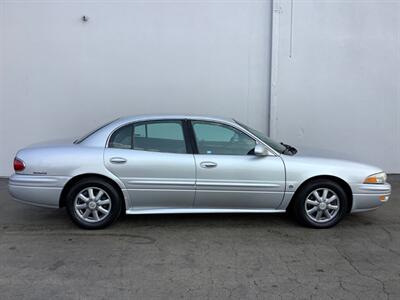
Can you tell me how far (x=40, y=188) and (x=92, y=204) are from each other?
0.65 metres

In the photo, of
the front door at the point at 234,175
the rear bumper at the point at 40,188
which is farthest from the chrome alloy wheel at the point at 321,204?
the rear bumper at the point at 40,188

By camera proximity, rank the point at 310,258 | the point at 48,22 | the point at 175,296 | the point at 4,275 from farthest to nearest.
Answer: the point at 48,22, the point at 310,258, the point at 4,275, the point at 175,296

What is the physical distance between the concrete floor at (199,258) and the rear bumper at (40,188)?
1.36 ft

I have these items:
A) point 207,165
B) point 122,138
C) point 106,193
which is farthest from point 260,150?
point 106,193

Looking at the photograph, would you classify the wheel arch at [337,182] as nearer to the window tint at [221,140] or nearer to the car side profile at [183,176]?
the car side profile at [183,176]

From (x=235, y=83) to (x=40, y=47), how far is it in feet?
12.3

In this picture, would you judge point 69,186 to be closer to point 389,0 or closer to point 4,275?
point 4,275

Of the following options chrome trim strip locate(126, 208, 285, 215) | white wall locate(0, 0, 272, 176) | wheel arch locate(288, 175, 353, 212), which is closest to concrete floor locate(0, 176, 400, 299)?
chrome trim strip locate(126, 208, 285, 215)

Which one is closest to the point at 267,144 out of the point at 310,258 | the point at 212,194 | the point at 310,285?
the point at 212,194

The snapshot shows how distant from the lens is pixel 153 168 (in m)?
5.62

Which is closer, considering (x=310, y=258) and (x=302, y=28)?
(x=310, y=258)

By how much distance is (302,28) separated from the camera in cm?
894

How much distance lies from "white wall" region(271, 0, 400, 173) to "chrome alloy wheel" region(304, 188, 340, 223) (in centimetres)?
323

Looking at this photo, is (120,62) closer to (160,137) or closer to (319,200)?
(160,137)
